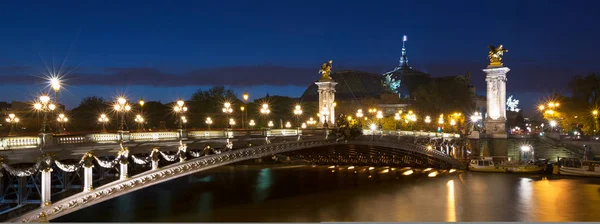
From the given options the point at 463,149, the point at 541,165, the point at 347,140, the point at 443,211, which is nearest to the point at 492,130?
the point at 463,149

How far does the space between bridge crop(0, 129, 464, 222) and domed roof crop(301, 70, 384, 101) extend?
349 feet

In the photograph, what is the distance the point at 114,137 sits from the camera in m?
28.9

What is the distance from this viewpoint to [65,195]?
88.1ft

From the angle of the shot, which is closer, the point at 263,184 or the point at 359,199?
the point at 359,199

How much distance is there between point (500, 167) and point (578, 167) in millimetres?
7525

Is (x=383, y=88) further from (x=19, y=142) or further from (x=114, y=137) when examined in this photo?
(x=19, y=142)

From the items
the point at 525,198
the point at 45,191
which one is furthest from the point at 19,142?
the point at 525,198

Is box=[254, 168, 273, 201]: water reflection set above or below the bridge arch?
below

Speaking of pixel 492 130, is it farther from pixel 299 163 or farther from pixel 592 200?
pixel 592 200

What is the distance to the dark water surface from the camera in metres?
38.6

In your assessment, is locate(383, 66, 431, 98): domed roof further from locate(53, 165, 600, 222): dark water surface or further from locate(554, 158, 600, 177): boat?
locate(53, 165, 600, 222): dark water surface

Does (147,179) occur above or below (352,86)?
below

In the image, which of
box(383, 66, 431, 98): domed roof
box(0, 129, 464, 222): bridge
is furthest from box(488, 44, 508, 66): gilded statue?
box(383, 66, 431, 98): domed roof

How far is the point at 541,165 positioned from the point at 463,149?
14663mm
